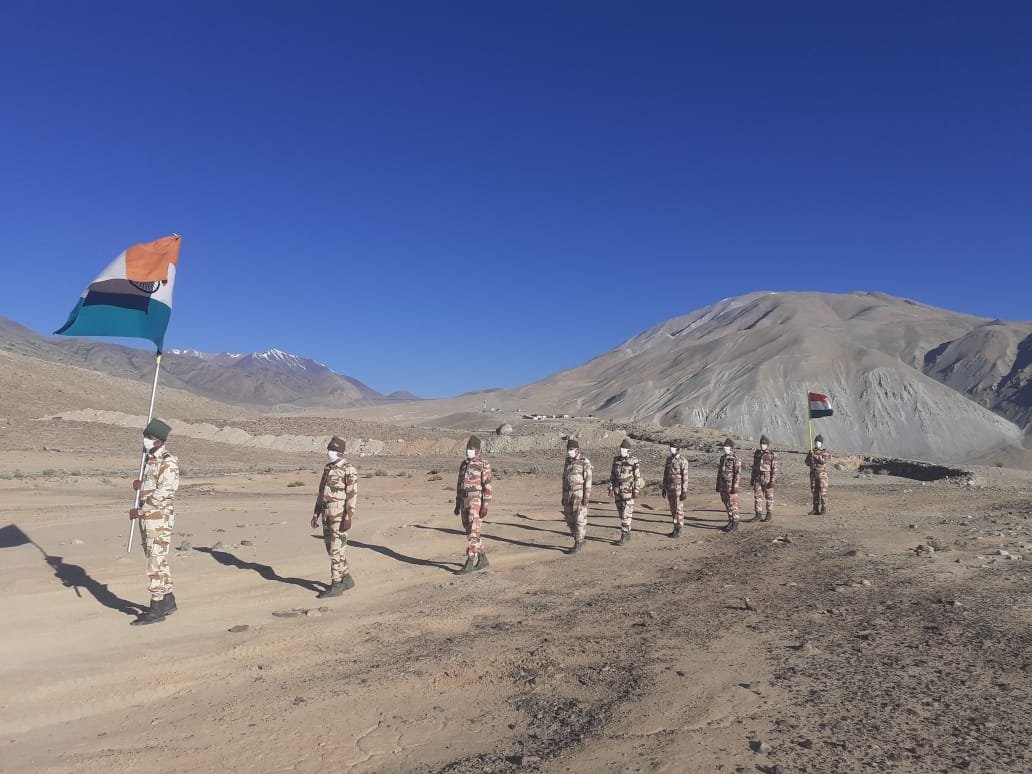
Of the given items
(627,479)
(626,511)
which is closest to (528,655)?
(627,479)

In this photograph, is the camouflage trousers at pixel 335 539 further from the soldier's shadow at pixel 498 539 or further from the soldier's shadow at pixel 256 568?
the soldier's shadow at pixel 498 539

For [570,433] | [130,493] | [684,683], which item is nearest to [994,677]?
[684,683]

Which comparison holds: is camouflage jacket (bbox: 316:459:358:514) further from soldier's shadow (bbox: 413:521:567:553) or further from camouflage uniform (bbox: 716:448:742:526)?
camouflage uniform (bbox: 716:448:742:526)

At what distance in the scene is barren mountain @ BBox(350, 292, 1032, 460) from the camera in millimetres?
80625

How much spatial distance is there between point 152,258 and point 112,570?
490 centimetres

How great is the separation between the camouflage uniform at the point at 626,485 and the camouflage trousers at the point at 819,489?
6.15m

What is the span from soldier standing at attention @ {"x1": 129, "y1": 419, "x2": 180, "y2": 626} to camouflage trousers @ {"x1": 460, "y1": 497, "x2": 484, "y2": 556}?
434 centimetres

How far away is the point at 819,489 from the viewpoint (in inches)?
671

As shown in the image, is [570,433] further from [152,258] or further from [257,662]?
[257,662]

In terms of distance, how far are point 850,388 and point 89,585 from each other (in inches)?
3662

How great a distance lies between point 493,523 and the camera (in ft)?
53.9

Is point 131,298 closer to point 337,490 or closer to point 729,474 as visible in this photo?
point 337,490

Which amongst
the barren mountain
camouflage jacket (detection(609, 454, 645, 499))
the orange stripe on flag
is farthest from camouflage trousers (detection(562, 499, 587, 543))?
the barren mountain

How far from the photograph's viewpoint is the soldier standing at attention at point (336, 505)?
8.98 m
